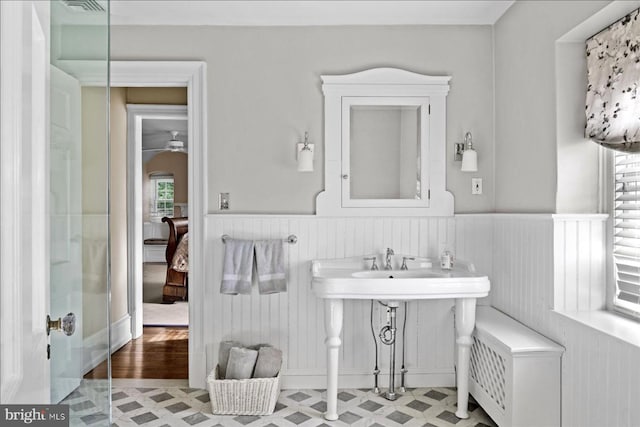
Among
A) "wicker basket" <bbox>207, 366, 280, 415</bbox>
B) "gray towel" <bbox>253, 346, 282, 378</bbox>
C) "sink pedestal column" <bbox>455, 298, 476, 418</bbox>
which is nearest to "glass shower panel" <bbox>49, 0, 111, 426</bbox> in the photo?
"wicker basket" <bbox>207, 366, 280, 415</bbox>

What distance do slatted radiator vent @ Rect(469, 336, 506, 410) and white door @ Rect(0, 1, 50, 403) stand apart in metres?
2.07

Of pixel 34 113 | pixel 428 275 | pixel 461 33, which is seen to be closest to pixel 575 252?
pixel 428 275

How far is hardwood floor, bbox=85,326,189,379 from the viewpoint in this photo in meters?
3.38

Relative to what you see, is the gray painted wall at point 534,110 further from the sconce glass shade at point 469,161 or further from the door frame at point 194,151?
the door frame at point 194,151

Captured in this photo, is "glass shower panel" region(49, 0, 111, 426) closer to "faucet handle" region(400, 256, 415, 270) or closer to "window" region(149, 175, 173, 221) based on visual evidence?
"faucet handle" region(400, 256, 415, 270)

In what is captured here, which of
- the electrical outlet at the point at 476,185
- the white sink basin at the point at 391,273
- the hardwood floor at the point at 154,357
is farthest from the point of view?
the hardwood floor at the point at 154,357

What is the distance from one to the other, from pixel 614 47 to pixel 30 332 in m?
2.46

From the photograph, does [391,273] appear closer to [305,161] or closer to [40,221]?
[305,161]

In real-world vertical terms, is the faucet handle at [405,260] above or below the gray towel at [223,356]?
above

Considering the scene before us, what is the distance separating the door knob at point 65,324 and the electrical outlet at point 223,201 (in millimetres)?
1892

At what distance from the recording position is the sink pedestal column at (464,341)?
2.66 metres

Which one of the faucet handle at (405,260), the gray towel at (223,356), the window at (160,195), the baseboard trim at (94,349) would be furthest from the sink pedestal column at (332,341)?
the window at (160,195)

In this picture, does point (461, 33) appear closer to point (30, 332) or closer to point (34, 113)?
point (34, 113)

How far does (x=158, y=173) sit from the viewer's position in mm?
7742
